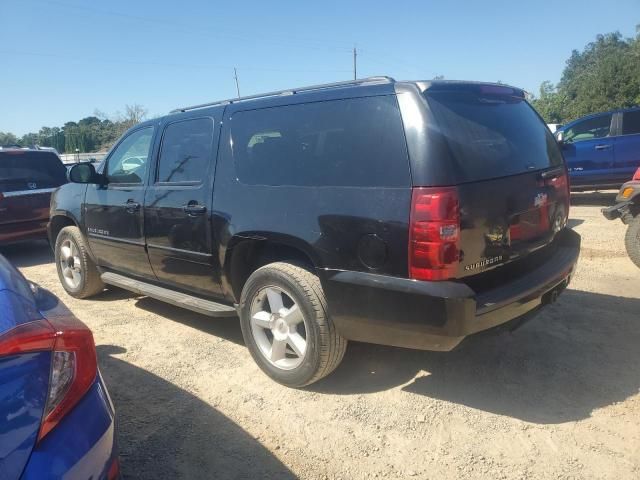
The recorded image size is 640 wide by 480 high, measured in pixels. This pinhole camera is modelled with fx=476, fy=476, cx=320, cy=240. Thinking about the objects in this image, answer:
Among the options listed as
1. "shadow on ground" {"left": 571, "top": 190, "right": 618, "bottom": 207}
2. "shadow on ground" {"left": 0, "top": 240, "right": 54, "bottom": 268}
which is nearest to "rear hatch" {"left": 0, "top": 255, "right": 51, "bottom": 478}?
"shadow on ground" {"left": 0, "top": 240, "right": 54, "bottom": 268}

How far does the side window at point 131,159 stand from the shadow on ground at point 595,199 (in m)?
9.30

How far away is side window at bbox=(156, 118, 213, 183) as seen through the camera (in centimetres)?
366

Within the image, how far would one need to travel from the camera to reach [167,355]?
380cm

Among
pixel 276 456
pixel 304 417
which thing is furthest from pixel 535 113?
Result: pixel 276 456

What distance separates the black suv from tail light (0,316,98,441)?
1.41m

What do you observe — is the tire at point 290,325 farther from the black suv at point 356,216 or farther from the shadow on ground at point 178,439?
the shadow on ground at point 178,439

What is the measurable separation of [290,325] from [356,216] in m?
0.94

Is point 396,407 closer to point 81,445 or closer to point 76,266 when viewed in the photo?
point 81,445

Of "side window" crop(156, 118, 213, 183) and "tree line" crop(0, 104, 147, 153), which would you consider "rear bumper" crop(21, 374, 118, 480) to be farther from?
"tree line" crop(0, 104, 147, 153)

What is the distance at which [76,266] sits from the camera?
527cm

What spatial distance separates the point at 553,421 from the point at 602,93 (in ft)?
129

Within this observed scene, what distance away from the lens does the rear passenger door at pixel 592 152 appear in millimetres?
9547

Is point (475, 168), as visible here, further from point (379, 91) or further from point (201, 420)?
point (201, 420)

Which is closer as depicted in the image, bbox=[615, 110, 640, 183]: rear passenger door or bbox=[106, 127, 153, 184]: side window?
bbox=[106, 127, 153, 184]: side window
